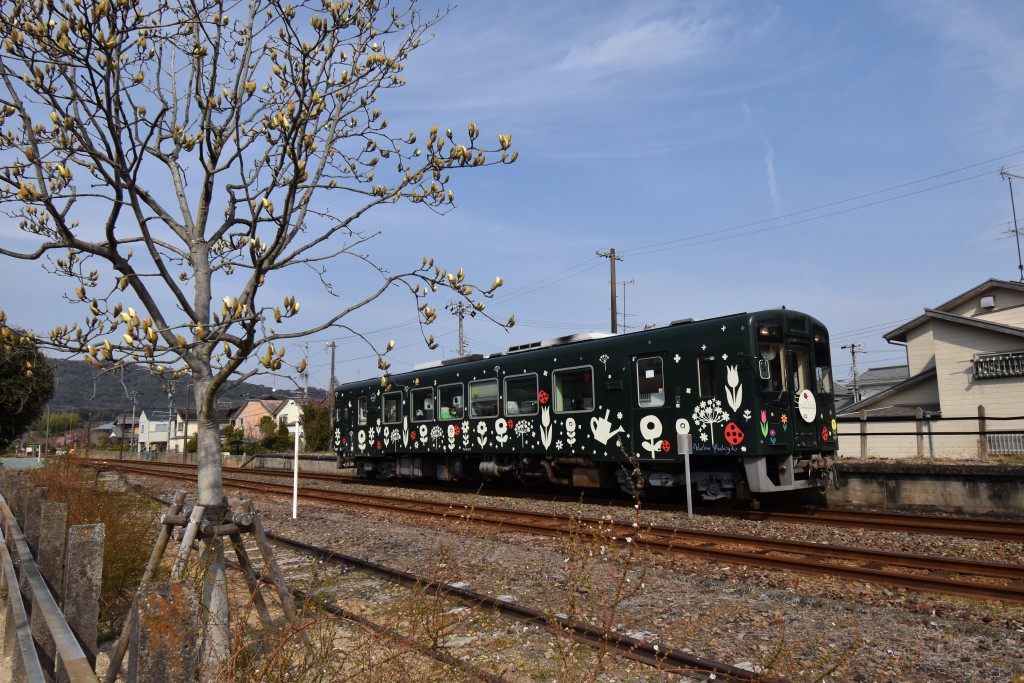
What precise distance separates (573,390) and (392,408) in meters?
7.13

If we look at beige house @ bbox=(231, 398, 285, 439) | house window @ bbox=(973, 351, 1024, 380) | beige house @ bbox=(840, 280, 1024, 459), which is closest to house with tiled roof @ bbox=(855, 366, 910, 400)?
beige house @ bbox=(840, 280, 1024, 459)

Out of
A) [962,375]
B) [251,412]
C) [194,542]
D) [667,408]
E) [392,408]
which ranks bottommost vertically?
[194,542]

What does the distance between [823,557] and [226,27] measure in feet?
26.0

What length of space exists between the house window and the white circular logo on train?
1257 centimetres

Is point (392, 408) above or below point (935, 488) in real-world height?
above

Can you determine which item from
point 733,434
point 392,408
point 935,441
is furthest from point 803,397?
point 935,441

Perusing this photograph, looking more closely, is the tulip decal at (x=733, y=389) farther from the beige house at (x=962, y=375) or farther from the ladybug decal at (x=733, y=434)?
the beige house at (x=962, y=375)

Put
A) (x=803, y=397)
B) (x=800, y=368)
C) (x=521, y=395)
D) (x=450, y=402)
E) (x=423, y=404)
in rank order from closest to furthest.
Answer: (x=803, y=397) < (x=800, y=368) < (x=521, y=395) < (x=450, y=402) < (x=423, y=404)

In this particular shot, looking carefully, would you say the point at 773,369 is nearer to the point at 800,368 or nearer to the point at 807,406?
the point at 800,368

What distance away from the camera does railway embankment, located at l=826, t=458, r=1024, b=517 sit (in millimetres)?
11453

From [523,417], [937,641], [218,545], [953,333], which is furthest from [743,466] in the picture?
[953,333]

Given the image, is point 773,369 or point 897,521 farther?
point 773,369

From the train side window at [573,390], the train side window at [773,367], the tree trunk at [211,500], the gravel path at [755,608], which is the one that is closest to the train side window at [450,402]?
the train side window at [573,390]

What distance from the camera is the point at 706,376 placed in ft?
37.8
